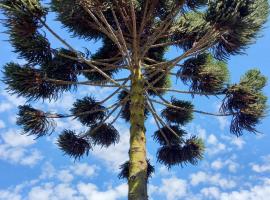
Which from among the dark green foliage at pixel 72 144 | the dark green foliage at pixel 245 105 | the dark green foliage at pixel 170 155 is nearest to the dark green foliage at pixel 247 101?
the dark green foliage at pixel 245 105

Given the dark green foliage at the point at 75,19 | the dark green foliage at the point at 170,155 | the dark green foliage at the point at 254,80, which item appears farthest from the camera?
the dark green foliage at the point at 170,155

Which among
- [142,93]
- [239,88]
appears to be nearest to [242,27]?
[239,88]

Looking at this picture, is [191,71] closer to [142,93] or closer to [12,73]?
[142,93]

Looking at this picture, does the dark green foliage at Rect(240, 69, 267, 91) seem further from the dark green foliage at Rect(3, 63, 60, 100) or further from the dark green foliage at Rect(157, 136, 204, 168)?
the dark green foliage at Rect(3, 63, 60, 100)

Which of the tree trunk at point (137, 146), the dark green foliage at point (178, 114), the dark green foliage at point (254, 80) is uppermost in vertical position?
the dark green foliage at point (178, 114)

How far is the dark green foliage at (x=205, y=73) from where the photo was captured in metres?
12.7

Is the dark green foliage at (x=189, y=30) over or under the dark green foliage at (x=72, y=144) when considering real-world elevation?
over

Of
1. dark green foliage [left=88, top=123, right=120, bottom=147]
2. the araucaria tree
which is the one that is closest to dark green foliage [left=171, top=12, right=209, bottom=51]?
the araucaria tree

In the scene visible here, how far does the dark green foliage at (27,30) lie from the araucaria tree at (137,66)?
2 cm

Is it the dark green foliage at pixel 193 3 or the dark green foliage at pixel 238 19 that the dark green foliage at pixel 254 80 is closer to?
the dark green foliage at pixel 238 19

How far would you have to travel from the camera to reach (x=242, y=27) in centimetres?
1109

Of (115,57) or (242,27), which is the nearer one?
(242,27)


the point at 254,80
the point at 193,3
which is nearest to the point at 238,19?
the point at 193,3

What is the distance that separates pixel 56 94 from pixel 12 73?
4.79ft
